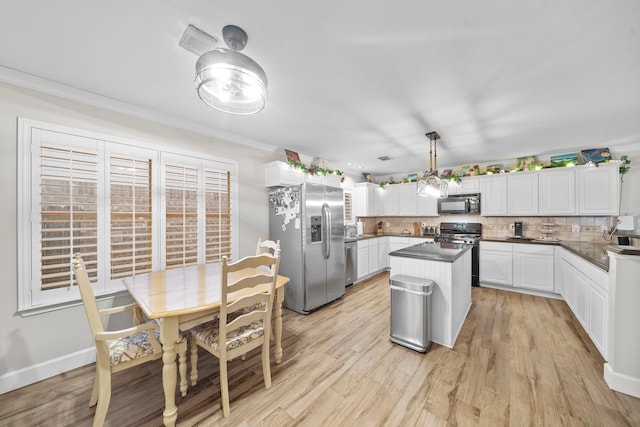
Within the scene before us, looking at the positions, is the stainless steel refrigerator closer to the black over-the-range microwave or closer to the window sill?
the window sill

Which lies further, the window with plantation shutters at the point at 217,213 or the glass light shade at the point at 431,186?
the window with plantation shutters at the point at 217,213

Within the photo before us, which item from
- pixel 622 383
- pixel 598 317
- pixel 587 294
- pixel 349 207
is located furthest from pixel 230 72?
pixel 349 207

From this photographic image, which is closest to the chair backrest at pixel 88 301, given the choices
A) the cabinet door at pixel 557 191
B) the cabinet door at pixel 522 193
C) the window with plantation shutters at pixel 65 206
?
the window with plantation shutters at pixel 65 206

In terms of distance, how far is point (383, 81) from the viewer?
6.65ft

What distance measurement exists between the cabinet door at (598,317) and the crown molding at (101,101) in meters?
4.35

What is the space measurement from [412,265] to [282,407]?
6.02 ft

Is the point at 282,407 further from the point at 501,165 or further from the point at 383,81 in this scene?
the point at 501,165

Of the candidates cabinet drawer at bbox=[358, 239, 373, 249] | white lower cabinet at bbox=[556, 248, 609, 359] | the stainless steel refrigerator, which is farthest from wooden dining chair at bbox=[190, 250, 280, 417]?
cabinet drawer at bbox=[358, 239, 373, 249]

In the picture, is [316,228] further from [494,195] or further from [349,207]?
[494,195]

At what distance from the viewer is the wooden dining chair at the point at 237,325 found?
163cm

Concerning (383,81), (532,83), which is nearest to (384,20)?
(383,81)

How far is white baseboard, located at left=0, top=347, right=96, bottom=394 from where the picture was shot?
1.89m

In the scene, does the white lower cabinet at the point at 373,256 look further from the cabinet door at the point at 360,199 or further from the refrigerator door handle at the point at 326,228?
the refrigerator door handle at the point at 326,228

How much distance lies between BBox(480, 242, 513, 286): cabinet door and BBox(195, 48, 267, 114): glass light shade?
15.3 feet
